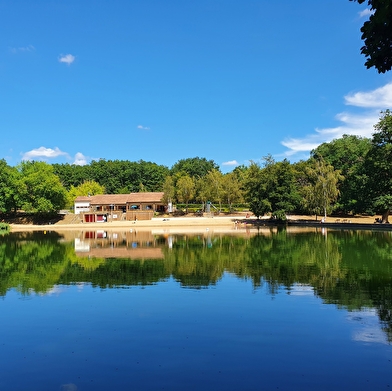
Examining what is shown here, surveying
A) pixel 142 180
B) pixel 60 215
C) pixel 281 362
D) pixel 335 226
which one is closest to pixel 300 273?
pixel 281 362

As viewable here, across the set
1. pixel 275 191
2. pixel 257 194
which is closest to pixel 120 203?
pixel 257 194

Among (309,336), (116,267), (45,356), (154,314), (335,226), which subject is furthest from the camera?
(335,226)

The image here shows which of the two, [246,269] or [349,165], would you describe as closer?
[246,269]

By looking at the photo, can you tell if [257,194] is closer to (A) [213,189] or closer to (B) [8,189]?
(A) [213,189]

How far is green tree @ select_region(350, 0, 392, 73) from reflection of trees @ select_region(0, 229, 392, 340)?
6193 millimetres

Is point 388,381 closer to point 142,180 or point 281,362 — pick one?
point 281,362

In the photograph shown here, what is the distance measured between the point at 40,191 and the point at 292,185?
4026cm

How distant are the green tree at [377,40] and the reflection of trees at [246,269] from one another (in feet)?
20.3

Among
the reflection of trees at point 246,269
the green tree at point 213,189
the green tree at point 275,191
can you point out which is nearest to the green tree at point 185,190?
the green tree at point 213,189

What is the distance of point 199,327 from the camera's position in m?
10.1

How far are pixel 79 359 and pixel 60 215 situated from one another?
64.7 metres

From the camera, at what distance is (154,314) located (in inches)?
A: 446

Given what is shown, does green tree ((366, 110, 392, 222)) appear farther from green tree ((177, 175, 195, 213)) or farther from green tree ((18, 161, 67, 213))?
green tree ((18, 161, 67, 213))

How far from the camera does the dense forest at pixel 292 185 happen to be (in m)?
45.0
